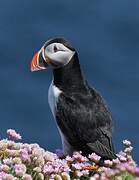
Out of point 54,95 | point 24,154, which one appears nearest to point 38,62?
point 54,95

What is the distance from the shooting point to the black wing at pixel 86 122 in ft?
21.3

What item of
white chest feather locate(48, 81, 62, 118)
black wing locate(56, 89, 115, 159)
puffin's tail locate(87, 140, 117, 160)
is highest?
white chest feather locate(48, 81, 62, 118)

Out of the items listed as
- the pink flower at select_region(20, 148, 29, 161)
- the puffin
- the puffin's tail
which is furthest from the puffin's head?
the pink flower at select_region(20, 148, 29, 161)

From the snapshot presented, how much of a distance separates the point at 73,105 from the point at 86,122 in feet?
0.53

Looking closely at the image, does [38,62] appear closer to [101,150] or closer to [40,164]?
[101,150]

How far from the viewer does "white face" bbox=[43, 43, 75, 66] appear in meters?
6.57

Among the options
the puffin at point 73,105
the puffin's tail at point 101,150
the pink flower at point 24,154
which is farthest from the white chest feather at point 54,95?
the pink flower at point 24,154

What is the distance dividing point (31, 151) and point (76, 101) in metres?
1.13

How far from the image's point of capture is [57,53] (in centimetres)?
658

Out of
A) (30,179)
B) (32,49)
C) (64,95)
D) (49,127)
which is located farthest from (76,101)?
(32,49)

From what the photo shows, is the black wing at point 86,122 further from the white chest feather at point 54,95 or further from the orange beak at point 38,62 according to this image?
the orange beak at point 38,62

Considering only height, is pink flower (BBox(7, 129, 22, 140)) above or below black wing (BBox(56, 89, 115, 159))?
below

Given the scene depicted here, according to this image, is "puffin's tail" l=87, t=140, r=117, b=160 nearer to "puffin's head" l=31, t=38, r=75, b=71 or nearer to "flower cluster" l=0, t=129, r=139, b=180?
"flower cluster" l=0, t=129, r=139, b=180

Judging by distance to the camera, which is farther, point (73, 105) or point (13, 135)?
point (73, 105)
